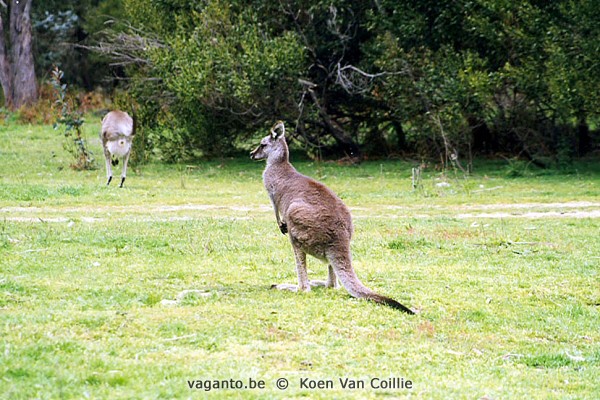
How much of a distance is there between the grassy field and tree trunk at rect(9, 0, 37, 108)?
1932 centimetres

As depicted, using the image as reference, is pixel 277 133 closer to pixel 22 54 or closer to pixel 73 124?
pixel 73 124

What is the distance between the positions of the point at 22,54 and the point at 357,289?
29608 millimetres

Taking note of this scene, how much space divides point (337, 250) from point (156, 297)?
1.63m

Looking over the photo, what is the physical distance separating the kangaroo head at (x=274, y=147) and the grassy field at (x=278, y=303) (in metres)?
1.20

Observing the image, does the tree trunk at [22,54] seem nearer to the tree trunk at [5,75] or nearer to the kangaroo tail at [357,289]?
the tree trunk at [5,75]

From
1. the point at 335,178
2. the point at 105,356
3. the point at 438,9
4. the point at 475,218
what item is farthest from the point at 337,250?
the point at 438,9

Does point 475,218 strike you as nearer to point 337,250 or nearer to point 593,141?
point 337,250

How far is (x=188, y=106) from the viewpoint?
23.7m

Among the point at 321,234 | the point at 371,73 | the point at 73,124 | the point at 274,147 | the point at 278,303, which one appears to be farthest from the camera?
the point at 371,73

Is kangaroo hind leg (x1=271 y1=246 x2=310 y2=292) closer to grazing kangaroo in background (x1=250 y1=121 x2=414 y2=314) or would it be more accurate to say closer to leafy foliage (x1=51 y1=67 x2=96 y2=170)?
grazing kangaroo in background (x1=250 y1=121 x2=414 y2=314)

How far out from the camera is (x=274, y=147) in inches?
376

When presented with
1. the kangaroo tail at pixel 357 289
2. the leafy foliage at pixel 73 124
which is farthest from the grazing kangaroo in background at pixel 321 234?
the leafy foliage at pixel 73 124

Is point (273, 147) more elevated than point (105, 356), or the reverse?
point (273, 147)

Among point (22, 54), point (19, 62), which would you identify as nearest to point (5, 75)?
point (19, 62)
